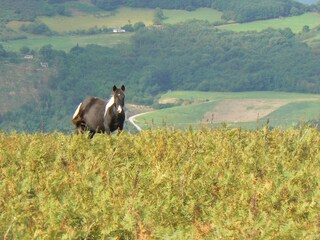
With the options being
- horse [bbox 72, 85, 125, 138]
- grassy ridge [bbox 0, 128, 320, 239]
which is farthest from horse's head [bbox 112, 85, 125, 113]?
grassy ridge [bbox 0, 128, 320, 239]

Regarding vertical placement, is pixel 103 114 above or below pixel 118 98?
below

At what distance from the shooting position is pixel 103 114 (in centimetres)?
2262

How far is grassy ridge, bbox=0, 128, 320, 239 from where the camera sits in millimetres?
9289

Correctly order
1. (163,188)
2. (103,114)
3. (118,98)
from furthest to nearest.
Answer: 1. (103,114)
2. (118,98)
3. (163,188)

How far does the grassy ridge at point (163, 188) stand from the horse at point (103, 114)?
5.80 meters

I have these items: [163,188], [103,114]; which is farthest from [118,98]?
[163,188]

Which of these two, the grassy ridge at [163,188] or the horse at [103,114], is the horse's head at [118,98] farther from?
the grassy ridge at [163,188]

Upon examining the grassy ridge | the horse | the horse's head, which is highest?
the grassy ridge

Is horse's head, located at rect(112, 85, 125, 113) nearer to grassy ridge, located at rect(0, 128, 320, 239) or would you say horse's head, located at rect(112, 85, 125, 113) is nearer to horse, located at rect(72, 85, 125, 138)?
horse, located at rect(72, 85, 125, 138)

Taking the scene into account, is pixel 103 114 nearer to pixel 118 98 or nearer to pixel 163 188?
pixel 118 98

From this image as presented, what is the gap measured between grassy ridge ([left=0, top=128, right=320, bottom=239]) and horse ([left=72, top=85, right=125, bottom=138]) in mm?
5795

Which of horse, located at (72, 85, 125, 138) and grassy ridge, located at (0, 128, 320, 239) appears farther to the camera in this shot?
horse, located at (72, 85, 125, 138)

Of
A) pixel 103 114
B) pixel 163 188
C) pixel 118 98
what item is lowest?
pixel 103 114

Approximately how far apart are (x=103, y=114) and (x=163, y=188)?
1163cm
